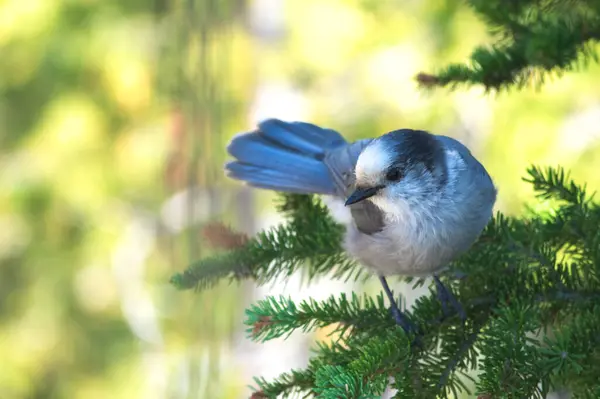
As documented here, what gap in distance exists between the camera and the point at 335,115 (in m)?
3.81

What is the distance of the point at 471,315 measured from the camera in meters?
1.30

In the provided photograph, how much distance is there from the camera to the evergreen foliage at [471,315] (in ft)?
3.49

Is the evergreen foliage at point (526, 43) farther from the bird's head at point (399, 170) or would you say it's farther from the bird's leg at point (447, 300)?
the bird's leg at point (447, 300)

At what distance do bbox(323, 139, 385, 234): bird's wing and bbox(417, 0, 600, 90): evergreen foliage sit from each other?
25 cm

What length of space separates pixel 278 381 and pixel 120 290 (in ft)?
10.9

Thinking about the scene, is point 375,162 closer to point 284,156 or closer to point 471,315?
point 471,315

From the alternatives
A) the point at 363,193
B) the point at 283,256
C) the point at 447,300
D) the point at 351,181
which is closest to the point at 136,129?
the point at 351,181

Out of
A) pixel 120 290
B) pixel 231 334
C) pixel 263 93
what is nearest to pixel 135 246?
pixel 120 290

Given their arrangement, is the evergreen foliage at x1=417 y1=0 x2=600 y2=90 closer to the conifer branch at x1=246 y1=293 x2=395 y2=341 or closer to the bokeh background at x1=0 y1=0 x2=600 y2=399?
the conifer branch at x1=246 y1=293 x2=395 y2=341

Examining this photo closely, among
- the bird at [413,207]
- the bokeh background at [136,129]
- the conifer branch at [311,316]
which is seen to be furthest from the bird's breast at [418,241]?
the bokeh background at [136,129]

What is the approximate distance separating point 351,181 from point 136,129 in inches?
102

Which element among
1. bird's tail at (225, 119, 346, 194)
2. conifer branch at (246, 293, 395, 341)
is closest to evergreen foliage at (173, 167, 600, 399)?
conifer branch at (246, 293, 395, 341)

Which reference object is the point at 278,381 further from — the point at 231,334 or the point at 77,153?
the point at 77,153

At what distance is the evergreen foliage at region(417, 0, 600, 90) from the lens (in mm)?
1355
